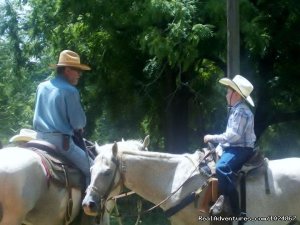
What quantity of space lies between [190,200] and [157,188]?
0.39m

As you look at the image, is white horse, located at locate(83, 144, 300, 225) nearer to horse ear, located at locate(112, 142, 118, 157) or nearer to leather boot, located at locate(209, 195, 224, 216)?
horse ear, located at locate(112, 142, 118, 157)

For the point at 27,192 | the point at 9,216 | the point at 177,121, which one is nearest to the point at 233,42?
the point at 27,192

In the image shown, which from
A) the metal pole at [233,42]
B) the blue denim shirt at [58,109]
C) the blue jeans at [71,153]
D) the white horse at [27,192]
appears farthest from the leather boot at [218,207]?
the metal pole at [233,42]

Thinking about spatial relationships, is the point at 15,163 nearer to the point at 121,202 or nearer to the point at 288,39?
the point at 121,202

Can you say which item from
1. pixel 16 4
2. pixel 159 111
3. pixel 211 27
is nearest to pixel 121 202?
pixel 159 111

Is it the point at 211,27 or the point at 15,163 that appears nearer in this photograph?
the point at 15,163

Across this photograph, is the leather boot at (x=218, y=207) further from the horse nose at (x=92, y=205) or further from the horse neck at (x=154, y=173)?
the horse nose at (x=92, y=205)

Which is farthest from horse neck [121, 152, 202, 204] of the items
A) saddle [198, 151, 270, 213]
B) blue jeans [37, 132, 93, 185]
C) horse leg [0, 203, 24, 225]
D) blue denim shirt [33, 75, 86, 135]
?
horse leg [0, 203, 24, 225]

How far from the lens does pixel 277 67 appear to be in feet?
54.6

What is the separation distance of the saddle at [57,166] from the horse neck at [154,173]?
96 cm

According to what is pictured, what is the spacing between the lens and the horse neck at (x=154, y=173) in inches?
288

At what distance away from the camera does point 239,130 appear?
726cm

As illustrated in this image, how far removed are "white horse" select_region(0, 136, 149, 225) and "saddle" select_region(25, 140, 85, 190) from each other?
3.4 inches

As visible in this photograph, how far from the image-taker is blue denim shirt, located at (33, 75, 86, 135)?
317 inches
